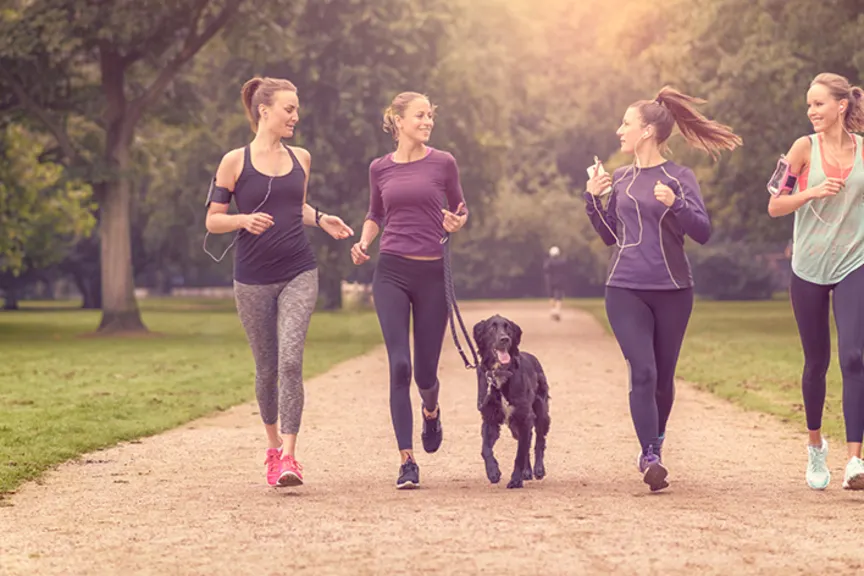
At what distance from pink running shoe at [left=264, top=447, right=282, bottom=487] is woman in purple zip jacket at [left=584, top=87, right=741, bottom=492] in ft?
6.80

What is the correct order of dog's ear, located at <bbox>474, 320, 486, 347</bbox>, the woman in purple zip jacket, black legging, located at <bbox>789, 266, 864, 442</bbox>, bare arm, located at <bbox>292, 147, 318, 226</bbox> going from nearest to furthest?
1. black legging, located at <bbox>789, 266, 864, 442</bbox>
2. the woman in purple zip jacket
3. dog's ear, located at <bbox>474, 320, 486, 347</bbox>
4. bare arm, located at <bbox>292, 147, 318, 226</bbox>

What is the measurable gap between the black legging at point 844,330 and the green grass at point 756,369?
3327 millimetres

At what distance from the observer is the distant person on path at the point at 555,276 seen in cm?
3509

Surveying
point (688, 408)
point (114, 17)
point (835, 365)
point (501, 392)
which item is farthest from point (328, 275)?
point (501, 392)

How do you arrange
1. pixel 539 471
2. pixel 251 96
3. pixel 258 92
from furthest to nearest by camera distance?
pixel 539 471 → pixel 251 96 → pixel 258 92

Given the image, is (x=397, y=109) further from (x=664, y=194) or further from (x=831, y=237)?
(x=831, y=237)

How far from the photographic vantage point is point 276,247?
8328 millimetres

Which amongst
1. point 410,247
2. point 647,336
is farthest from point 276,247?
point 647,336

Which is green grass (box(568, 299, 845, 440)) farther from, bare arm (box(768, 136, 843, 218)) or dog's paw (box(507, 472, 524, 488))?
dog's paw (box(507, 472, 524, 488))

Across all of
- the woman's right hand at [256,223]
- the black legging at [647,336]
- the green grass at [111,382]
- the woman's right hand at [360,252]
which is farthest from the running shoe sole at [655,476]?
the green grass at [111,382]

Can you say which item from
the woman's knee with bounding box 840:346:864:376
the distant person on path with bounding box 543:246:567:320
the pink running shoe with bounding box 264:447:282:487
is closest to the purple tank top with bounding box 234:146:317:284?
the pink running shoe with bounding box 264:447:282:487

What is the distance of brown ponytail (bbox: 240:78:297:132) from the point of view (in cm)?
844

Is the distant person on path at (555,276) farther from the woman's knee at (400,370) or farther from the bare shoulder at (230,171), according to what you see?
the bare shoulder at (230,171)

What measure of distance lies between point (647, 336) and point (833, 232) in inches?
47.3
